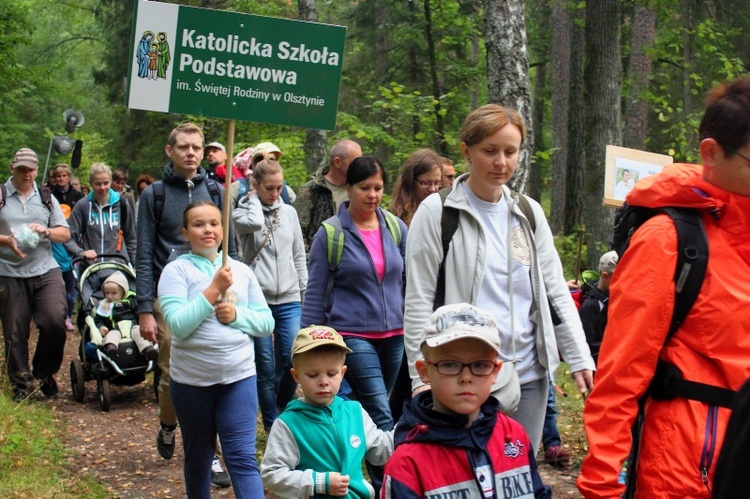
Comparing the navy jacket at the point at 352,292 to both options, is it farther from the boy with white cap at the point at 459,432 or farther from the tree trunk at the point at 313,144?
the tree trunk at the point at 313,144

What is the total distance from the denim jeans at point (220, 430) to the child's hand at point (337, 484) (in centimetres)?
127

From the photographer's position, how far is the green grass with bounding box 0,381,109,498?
21.7 feet

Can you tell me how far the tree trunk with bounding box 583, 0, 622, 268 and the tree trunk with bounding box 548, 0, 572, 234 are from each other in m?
8.30

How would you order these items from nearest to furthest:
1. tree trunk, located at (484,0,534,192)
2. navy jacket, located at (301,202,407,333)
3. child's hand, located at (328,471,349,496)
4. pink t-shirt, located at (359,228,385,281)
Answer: child's hand, located at (328,471,349,496) → navy jacket, located at (301,202,407,333) → pink t-shirt, located at (359,228,385,281) → tree trunk, located at (484,0,534,192)

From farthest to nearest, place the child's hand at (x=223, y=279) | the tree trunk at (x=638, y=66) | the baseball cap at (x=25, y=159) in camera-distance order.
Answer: the tree trunk at (x=638, y=66) → the baseball cap at (x=25, y=159) → the child's hand at (x=223, y=279)

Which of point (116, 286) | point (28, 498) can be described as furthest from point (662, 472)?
point (116, 286)

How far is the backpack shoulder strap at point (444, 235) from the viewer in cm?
425

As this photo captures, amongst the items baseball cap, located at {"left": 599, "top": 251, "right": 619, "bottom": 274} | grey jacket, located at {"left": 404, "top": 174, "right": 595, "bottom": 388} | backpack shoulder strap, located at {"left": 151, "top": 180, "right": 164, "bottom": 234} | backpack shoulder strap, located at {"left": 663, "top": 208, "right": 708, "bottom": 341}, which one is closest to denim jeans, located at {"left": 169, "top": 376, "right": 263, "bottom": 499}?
grey jacket, located at {"left": 404, "top": 174, "right": 595, "bottom": 388}

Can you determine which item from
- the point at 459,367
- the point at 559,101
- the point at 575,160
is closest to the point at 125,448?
the point at 459,367

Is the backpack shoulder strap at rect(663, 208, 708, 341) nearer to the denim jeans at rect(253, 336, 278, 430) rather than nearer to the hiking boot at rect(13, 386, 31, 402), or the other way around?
the denim jeans at rect(253, 336, 278, 430)

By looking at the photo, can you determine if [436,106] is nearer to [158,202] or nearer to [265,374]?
[265,374]

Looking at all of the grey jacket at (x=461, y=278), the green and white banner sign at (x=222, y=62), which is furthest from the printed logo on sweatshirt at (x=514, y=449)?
the green and white banner sign at (x=222, y=62)

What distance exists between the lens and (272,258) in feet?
25.2

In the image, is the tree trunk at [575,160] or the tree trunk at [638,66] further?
the tree trunk at [638,66]
